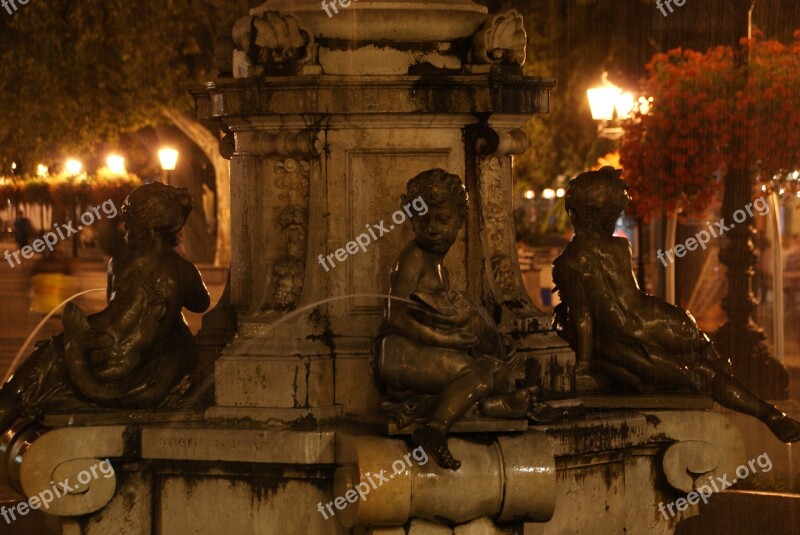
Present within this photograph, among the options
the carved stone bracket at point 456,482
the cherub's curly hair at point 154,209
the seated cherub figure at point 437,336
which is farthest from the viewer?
the cherub's curly hair at point 154,209

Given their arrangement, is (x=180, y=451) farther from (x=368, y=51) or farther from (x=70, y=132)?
(x=70, y=132)

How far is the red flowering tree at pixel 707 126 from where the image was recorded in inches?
576

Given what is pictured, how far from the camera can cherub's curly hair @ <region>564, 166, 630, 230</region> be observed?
307 inches

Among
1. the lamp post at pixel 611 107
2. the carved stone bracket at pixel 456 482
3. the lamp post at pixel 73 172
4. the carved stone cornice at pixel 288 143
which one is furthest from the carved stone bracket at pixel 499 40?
the lamp post at pixel 73 172

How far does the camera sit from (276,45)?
7.41 metres

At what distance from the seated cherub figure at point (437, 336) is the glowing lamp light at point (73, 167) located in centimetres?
3055

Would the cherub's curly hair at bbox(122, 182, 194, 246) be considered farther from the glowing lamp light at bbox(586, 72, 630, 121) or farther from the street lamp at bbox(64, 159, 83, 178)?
the street lamp at bbox(64, 159, 83, 178)

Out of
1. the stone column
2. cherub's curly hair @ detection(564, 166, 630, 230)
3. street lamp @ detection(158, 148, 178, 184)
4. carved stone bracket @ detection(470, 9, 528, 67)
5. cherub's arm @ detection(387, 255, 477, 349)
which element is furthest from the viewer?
street lamp @ detection(158, 148, 178, 184)

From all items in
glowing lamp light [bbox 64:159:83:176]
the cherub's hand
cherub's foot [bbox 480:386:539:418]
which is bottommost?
cherub's foot [bbox 480:386:539:418]

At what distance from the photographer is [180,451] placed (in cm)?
710

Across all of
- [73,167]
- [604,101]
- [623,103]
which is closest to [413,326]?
[623,103]

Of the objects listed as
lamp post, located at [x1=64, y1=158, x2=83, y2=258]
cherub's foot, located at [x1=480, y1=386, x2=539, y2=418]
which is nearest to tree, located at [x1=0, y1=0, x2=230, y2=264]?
lamp post, located at [x1=64, y1=158, x2=83, y2=258]

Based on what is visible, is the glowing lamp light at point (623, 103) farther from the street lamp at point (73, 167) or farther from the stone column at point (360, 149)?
the street lamp at point (73, 167)

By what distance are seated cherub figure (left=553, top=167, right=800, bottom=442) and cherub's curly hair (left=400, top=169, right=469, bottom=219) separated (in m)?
1.08
